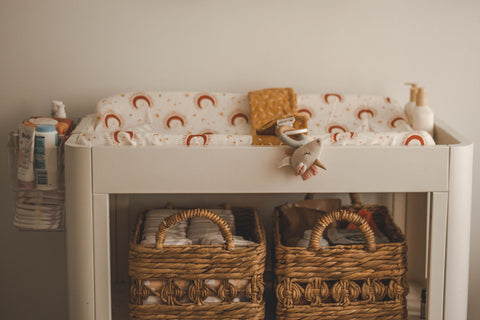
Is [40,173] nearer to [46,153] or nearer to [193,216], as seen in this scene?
[46,153]

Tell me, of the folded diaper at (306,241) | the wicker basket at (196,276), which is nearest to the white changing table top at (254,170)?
the wicker basket at (196,276)

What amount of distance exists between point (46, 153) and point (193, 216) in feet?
1.43

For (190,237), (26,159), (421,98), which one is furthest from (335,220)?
(26,159)

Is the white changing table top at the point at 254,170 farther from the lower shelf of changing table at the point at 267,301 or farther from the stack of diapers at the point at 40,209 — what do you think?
the lower shelf of changing table at the point at 267,301

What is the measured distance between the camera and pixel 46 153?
1741 millimetres

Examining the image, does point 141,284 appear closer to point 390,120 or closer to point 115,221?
point 115,221

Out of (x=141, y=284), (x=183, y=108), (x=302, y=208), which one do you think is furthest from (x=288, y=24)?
(x=141, y=284)

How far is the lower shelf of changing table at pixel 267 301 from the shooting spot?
197 cm

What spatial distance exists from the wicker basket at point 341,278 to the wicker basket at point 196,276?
0.08 metres

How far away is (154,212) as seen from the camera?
79.5 inches

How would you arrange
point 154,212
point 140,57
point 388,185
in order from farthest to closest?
point 140,57 → point 154,212 → point 388,185

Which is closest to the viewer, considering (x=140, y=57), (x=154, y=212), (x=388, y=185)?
(x=388, y=185)

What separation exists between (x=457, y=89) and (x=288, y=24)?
2.04ft

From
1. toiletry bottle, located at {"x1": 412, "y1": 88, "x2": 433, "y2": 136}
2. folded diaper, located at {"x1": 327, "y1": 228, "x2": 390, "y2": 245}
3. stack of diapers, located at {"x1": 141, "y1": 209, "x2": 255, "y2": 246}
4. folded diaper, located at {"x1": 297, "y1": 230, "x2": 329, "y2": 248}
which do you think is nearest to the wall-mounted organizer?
stack of diapers, located at {"x1": 141, "y1": 209, "x2": 255, "y2": 246}
